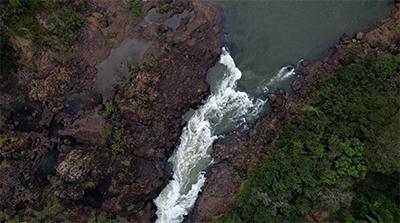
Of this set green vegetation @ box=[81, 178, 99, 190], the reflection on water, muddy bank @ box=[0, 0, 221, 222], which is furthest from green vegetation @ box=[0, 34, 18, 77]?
green vegetation @ box=[81, 178, 99, 190]

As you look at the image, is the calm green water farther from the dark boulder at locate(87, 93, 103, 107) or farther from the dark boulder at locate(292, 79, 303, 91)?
the dark boulder at locate(87, 93, 103, 107)

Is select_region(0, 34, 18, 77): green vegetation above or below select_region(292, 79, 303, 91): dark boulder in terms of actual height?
above

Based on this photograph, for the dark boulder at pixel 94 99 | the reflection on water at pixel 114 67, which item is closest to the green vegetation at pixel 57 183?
the reflection on water at pixel 114 67

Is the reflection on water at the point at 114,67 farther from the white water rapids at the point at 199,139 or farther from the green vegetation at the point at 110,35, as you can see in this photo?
the white water rapids at the point at 199,139

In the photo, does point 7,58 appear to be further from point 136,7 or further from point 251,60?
point 251,60

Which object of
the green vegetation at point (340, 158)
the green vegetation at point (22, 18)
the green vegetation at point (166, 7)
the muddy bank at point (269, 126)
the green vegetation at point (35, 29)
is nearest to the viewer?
the green vegetation at point (340, 158)

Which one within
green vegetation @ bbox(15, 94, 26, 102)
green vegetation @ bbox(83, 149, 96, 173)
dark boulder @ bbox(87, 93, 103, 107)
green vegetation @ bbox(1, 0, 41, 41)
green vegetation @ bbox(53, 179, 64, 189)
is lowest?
green vegetation @ bbox(53, 179, 64, 189)

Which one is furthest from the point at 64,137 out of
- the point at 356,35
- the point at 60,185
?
the point at 356,35
